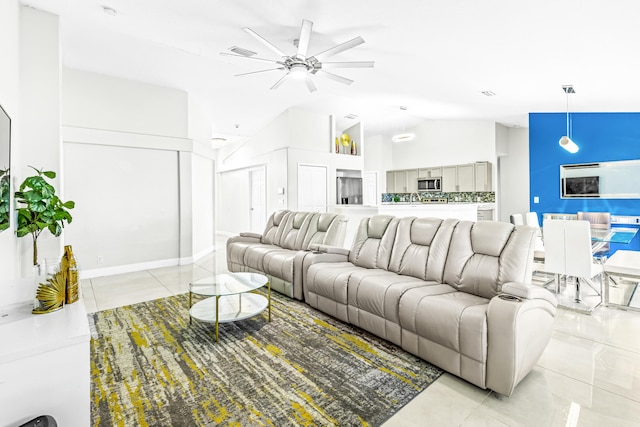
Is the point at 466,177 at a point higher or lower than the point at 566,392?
higher

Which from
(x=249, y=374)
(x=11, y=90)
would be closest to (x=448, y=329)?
(x=249, y=374)

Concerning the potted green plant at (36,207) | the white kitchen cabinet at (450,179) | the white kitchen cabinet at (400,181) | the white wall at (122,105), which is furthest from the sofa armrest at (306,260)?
the white kitchen cabinet at (400,181)

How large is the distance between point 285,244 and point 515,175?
6.67 metres

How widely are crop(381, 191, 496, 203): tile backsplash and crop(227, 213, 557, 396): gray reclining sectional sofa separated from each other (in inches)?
204

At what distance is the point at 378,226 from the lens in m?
3.40

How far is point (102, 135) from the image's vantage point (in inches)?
194

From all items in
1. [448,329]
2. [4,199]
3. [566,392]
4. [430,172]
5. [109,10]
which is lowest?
[566,392]

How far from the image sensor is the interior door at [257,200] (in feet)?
27.5

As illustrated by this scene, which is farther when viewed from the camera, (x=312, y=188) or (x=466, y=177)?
(x=466, y=177)

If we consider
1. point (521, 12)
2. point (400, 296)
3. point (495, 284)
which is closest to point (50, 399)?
point (400, 296)

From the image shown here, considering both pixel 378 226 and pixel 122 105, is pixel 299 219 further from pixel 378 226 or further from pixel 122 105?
pixel 122 105

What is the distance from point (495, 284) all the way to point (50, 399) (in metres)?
2.61

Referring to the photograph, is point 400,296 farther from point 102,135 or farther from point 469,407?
point 102,135

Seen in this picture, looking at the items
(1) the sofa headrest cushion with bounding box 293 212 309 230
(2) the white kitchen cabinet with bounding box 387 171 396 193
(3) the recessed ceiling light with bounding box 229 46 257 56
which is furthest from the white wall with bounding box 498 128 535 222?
(3) the recessed ceiling light with bounding box 229 46 257 56
